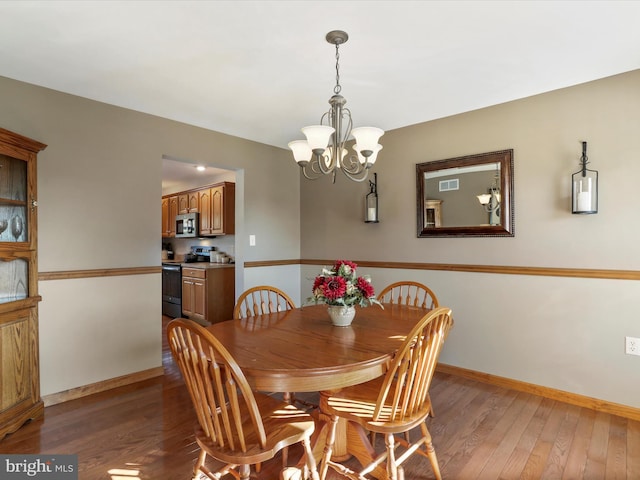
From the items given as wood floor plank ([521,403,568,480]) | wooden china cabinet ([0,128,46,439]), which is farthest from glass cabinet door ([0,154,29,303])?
wood floor plank ([521,403,568,480])

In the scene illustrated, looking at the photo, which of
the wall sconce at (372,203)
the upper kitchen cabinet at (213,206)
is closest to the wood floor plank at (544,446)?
the wall sconce at (372,203)

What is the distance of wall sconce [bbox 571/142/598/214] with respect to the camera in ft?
8.04

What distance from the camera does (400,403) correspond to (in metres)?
1.67

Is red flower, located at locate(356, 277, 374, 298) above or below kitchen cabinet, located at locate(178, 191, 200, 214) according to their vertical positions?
below

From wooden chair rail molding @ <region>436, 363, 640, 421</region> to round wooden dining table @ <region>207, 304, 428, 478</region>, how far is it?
3.78 feet

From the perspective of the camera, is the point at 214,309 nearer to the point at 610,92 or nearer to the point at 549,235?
the point at 549,235

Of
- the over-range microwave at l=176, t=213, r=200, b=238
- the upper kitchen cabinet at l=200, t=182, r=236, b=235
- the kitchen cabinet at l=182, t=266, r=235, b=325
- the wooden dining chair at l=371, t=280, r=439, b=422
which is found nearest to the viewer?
the wooden dining chair at l=371, t=280, r=439, b=422

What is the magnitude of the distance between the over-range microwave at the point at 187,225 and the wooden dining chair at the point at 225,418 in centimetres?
435

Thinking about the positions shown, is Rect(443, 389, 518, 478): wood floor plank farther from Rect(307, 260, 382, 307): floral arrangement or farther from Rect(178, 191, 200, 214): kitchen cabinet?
Rect(178, 191, 200, 214): kitchen cabinet

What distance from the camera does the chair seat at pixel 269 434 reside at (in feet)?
4.23

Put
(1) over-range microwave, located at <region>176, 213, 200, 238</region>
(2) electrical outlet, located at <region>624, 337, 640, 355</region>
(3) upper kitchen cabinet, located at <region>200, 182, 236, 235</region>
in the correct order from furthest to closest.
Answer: (1) over-range microwave, located at <region>176, 213, 200, 238</region>
(3) upper kitchen cabinet, located at <region>200, 182, 236, 235</region>
(2) electrical outlet, located at <region>624, 337, 640, 355</region>

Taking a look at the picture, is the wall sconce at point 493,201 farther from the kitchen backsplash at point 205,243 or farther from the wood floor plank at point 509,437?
the kitchen backsplash at point 205,243

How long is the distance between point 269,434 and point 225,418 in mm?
212
